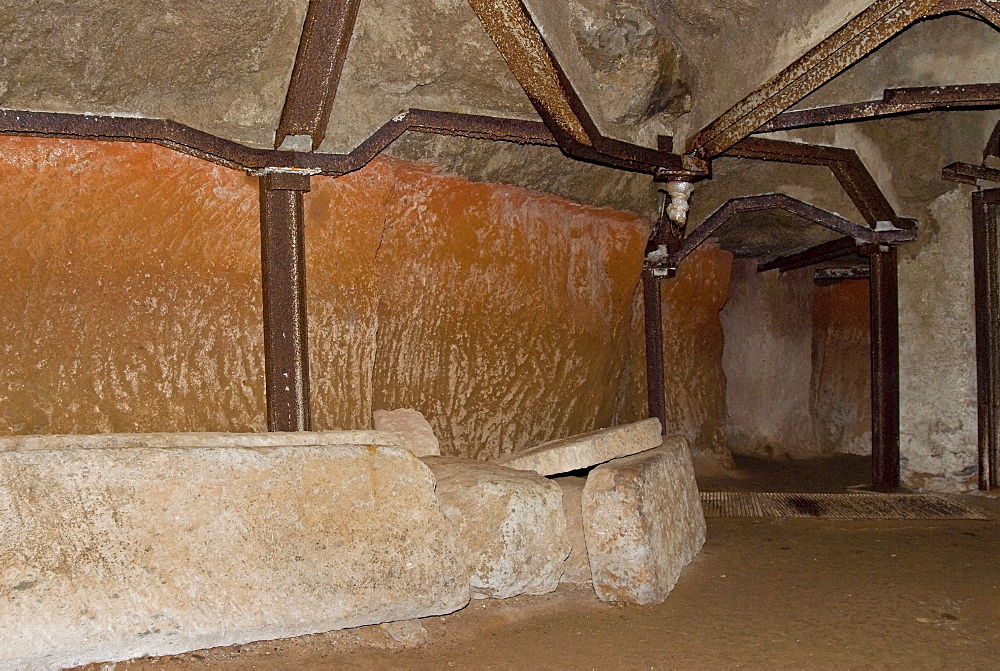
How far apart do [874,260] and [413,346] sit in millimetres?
4380

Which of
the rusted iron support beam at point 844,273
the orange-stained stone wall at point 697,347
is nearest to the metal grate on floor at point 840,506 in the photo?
the orange-stained stone wall at point 697,347

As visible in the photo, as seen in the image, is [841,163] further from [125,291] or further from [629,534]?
[125,291]

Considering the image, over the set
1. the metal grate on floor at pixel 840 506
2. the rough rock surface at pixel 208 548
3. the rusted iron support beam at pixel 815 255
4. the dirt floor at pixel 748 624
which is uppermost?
the rusted iron support beam at pixel 815 255

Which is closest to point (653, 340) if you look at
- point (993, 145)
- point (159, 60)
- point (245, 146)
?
point (993, 145)

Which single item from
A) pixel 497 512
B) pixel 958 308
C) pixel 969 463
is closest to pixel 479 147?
pixel 497 512

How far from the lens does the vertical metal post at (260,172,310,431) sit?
4.59 metres

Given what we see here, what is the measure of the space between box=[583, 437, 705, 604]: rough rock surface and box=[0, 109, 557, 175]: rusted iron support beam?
2143mm

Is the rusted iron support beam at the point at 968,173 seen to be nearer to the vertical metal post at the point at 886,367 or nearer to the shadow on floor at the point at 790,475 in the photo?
the vertical metal post at the point at 886,367

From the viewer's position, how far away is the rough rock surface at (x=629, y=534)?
434 centimetres

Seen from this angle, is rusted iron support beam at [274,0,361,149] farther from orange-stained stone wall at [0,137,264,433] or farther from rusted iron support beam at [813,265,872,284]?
rusted iron support beam at [813,265,872,284]

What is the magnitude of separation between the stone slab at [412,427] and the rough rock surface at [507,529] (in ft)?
2.40

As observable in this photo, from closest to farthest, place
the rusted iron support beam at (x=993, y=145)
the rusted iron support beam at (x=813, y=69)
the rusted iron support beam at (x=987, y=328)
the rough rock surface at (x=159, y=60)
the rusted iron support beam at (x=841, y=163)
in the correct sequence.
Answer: the rough rock surface at (x=159, y=60) < the rusted iron support beam at (x=813, y=69) < the rusted iron support beam at (x=841, y=163) < the rusted iron support beam at (x=993, y=145) < the rusted iron support beam at (x=987, y=328)

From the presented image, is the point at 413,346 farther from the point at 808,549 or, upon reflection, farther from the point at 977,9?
the point at 977,9

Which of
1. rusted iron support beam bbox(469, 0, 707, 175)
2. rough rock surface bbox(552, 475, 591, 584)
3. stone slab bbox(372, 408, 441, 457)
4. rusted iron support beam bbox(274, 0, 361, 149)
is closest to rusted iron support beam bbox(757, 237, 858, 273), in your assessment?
rusted iron support beam bbox(469, 0, 707, 175)
